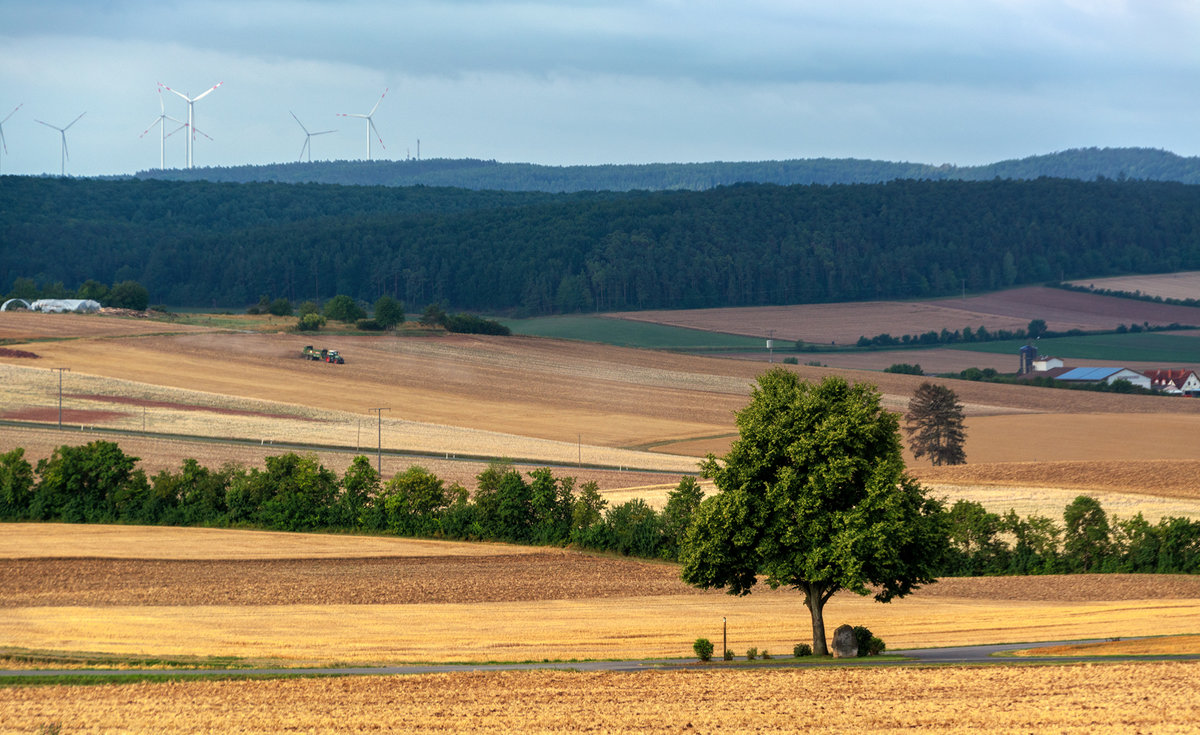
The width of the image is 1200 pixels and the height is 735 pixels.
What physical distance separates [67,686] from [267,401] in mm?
75199

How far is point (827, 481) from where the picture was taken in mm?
37281

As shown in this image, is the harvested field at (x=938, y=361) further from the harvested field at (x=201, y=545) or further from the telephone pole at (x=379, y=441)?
the harvested field at (x=201, y=545)

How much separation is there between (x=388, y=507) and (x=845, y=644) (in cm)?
3367

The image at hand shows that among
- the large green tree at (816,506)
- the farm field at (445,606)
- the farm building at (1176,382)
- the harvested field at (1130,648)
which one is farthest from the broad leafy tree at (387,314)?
the harvested field at (1130,648)

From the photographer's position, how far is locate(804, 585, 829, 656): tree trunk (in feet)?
126

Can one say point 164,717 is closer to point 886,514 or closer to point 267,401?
point 886,514

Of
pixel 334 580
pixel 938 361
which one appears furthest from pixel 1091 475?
pixel 938 361

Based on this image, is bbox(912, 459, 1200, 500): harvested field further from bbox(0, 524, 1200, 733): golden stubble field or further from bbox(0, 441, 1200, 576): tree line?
bbox(0, 524, 1200, 733): golden stubble field

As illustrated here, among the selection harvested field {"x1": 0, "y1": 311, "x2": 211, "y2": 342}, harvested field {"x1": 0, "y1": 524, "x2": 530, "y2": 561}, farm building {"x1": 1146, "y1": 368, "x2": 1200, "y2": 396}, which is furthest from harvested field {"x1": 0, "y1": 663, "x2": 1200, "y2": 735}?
farm building {"x1": 1146, "y1": 368, "x2": 1200, "y2": 396}

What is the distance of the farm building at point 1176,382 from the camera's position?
452ft

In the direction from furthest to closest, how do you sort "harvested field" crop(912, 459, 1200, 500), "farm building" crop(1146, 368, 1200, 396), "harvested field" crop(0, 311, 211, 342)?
"farm building" crop(1146, 368, 1200, 396) < "harvested field" crop(0, 311, 211, 342) < "harvested field" crop(912, 459, 1200, 500)

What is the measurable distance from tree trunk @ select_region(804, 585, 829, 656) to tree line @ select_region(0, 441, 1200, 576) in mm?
20516

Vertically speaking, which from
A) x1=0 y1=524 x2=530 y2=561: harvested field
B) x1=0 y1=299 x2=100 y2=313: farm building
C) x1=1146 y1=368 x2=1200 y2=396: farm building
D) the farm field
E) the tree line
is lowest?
the farm field

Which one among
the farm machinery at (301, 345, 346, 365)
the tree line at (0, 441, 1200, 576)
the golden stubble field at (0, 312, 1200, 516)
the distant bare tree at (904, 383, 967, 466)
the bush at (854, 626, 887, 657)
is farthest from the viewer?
the farm machinery at (301, 345, 346, 365)
